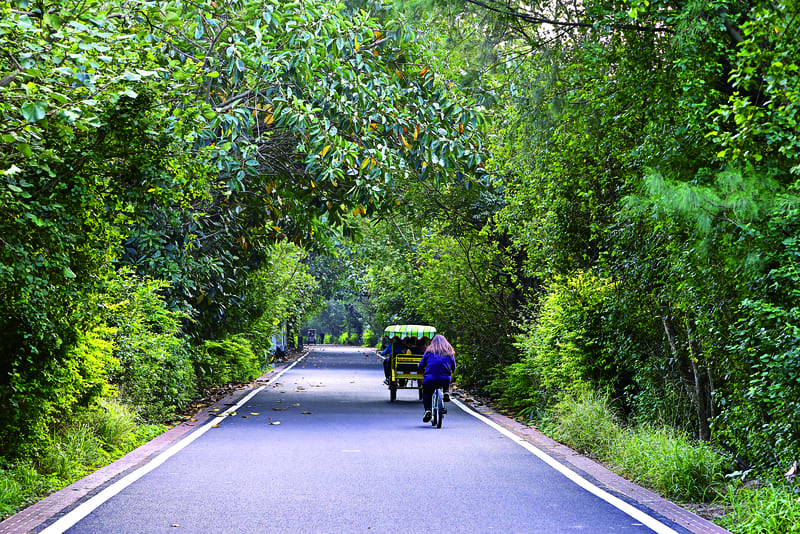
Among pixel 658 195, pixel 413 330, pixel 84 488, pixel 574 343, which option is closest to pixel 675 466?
pixel 658 195

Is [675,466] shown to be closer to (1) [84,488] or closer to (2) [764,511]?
(2) [764,511]

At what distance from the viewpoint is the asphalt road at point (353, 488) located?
6.91 metres

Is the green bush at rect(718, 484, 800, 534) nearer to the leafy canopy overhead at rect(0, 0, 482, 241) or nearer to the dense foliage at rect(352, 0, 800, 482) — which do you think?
the dense foliage at rect(352, 0, 800, 482)

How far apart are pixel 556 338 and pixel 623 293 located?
3.50m

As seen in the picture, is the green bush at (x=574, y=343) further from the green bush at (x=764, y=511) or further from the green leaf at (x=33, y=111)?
the green leaf at (x=33, y=111)

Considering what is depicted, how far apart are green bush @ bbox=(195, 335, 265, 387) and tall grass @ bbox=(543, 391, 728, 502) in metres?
10.3

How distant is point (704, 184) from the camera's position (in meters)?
7.67

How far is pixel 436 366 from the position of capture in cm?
1478

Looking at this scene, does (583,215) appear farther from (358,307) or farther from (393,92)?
(358,307)

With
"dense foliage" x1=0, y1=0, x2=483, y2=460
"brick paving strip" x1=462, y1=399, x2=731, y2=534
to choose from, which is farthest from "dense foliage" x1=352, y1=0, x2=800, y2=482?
"dense foliage" x1=0, y1=0, x2=483, y2=460

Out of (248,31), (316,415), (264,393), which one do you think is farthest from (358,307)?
(248,31)

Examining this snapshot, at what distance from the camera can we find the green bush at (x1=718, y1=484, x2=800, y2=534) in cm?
615

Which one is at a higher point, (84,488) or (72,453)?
(72,453)

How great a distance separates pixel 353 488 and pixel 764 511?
400cm
